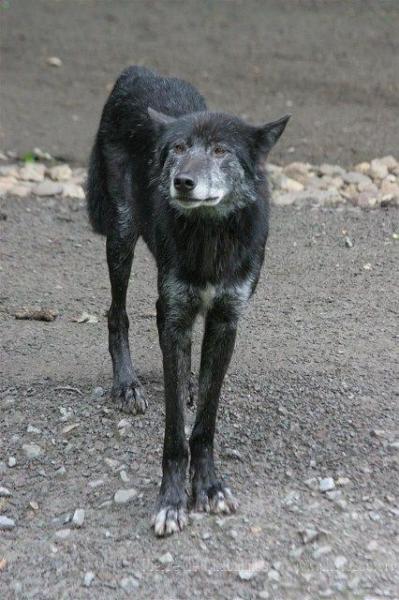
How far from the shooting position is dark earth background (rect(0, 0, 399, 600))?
4.34 m

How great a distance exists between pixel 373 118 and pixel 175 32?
4.51m

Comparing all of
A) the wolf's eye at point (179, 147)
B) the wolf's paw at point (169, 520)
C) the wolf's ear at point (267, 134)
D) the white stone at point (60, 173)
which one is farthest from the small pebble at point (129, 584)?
the white stone at point (60, 173)

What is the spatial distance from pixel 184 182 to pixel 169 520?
163 centimetres

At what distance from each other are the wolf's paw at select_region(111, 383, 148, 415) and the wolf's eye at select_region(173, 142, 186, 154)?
171 cm

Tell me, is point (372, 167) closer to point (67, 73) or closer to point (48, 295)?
point (48, 295)

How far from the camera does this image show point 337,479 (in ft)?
16.2

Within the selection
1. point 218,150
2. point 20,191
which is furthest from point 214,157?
point 20,191

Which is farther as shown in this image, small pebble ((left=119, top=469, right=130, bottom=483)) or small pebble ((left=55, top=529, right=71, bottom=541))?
small pebble ((left=119, top=469, right=130, bottom=483))

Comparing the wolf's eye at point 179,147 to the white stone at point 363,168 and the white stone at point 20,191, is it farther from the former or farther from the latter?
the white stone at point 363,168

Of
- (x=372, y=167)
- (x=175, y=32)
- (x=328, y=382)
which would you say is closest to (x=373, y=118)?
(x=372, y=167)

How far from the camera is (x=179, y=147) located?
4.65m

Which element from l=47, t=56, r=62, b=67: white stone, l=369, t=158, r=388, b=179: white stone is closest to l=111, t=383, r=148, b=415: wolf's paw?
l=369, t=158, r=388, b=179: white stone

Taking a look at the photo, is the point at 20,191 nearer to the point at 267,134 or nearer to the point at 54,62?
the point at 54,62

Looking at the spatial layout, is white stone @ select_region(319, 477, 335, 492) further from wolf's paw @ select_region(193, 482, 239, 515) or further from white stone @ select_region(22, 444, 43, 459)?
white stone @ select_region(22, 444, 43, 459)
